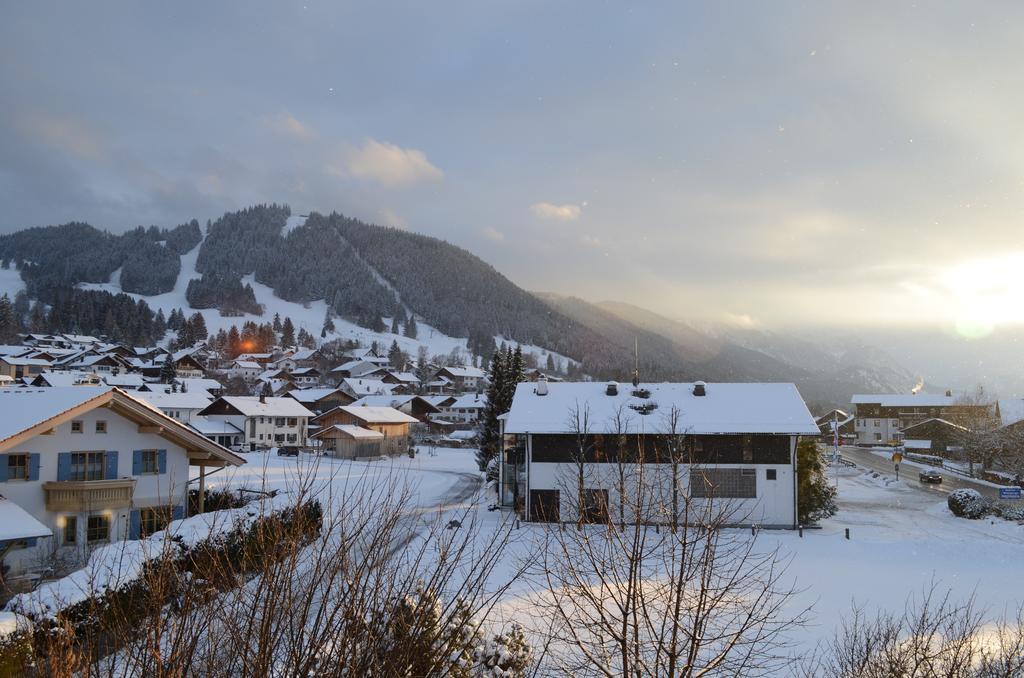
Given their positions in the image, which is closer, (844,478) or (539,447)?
(539,447)

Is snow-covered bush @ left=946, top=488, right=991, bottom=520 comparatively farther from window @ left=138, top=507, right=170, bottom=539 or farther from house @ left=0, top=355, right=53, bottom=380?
house @ left=0, top=355, right=53, bottom=380

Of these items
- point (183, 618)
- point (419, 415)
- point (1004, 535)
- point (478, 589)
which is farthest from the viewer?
point (419, 415)

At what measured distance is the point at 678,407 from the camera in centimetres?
3622

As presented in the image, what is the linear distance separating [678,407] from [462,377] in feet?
400

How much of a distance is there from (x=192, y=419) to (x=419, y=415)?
37176mm

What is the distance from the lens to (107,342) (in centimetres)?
16038

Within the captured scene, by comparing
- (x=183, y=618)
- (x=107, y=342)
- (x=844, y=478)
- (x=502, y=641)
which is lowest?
(x=844, y=478)

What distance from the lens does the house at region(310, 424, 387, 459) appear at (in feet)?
231

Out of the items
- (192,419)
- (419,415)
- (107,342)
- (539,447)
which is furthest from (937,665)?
(107,342)

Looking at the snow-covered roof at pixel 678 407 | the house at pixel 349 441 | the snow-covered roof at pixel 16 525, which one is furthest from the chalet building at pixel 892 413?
the snow-covered roof at pixel 16 525

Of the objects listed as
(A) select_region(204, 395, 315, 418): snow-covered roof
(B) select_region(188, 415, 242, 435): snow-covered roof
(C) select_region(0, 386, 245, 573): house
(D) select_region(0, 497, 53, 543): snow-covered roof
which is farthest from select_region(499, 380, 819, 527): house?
(A) select_region(204, 395, 315, 418): snow-covered roof

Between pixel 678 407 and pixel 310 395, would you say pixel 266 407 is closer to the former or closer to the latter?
pixel 310 395

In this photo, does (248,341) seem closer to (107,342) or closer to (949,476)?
(107,342)

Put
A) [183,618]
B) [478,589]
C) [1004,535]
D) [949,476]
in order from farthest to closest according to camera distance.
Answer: [949,476] < [1004,535] < [478,589] < [183,618]
